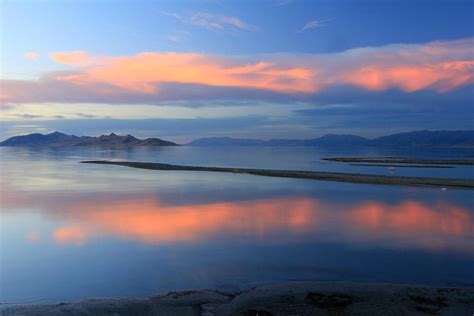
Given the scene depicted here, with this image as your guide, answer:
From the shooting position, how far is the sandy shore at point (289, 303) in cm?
1005

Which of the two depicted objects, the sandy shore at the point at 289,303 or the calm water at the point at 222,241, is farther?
the calm water at the point at 222,241

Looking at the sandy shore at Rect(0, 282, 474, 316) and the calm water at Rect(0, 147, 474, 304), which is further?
the calm water at Rect(0, 147, 474, 304)

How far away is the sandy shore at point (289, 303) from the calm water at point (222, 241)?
40.4 inches

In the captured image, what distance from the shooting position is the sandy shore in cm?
1005

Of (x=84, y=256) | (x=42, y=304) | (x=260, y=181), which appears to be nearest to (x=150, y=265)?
(x=84, y=256)

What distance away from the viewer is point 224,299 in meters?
10.8

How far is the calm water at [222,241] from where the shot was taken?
42.1 feet

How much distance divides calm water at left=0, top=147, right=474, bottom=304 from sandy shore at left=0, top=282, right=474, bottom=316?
1027mm

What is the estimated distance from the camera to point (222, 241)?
1802 centimetres

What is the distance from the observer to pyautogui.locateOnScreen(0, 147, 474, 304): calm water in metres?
12.8

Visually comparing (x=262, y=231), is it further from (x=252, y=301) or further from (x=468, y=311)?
(x=468, y=311)

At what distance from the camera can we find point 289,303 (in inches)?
413

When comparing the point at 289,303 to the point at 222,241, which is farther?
the point at 222,241

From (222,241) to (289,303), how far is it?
7774mm
